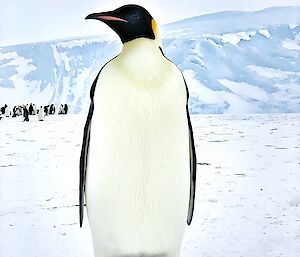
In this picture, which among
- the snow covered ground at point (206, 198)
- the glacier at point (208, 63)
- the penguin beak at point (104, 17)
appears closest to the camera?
the penguin beak at point (104, 17)

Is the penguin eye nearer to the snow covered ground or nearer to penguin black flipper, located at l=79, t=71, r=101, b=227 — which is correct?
penguin black flipper, located at l=79, t=71, r=101, b=227

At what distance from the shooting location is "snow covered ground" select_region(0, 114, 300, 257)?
1.72 m

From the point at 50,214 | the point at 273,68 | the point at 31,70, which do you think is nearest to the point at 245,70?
the point at 273,68

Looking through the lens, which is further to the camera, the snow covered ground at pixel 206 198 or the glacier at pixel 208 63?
the glacier at pixel 208 63

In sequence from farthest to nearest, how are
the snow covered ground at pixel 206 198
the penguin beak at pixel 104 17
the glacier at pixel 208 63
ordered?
the glacier at pixel 208 63 < the snow covered ground at pixel 206 198 < the penguin beak at pixel 104 17

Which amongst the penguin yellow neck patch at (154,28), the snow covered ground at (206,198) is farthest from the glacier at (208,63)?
the penguin yellow neck patch at (154,28)

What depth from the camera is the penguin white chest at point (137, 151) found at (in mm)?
1078

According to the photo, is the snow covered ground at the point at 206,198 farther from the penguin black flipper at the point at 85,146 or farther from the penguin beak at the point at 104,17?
the penguin beak at the point at 104,17

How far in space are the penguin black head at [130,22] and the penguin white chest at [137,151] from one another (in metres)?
0.03

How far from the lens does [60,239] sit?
1.73 meters

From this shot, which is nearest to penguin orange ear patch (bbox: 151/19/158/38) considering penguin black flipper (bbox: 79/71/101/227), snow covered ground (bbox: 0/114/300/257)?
penguin black flipper (bbox: 79/71/101/227)

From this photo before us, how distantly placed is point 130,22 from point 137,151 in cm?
26

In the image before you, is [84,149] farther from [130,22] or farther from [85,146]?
[130,22]

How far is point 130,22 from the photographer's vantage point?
1.08 metres
